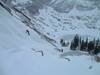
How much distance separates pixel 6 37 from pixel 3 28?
1380mm

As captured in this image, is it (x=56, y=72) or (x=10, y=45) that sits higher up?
(x=10, y=45)

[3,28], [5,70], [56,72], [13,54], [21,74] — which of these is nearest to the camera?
[5,70]

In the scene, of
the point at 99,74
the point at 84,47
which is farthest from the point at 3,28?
the point at 84,47

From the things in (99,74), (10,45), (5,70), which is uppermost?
(10,45)

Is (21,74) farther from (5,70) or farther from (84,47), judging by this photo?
(84,47)

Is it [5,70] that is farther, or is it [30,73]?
[30,73]

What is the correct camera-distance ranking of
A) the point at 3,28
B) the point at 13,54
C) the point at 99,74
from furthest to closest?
the point at 99,74, the point at 3,28, the point at 13,54

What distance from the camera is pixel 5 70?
13.9m

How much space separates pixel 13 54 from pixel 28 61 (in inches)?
72.4

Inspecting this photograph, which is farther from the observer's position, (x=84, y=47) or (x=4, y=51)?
(x=84, y=47)

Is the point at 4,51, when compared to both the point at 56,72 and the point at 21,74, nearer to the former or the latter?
the point at 21,74

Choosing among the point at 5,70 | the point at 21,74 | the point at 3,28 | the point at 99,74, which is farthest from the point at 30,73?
the point at 99,74

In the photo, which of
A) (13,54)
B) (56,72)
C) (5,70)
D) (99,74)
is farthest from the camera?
(99,74)

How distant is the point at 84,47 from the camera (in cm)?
8731
